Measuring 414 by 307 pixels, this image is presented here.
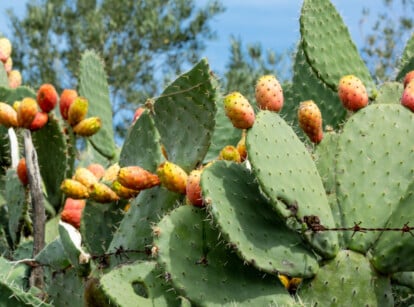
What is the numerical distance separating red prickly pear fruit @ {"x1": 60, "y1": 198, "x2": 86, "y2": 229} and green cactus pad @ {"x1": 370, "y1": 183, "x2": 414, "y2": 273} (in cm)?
95

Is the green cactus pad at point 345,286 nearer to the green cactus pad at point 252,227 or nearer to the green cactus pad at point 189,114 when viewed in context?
the green cactus pad at point 252,227

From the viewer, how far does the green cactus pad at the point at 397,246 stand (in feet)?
5.61

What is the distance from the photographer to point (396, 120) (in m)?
1.91

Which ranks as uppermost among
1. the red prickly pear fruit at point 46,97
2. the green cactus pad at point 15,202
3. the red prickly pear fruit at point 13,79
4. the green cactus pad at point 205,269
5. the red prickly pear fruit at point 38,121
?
the red prickly pear fruit at point 46,97


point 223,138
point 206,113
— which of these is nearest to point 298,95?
point 223,138

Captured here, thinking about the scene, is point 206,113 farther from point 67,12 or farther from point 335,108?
point 67,12

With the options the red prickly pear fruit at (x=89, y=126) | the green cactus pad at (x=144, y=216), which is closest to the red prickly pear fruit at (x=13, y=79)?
the red prickly pear fruit at (x=89, y=126)

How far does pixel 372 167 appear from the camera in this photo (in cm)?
184

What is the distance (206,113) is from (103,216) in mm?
508

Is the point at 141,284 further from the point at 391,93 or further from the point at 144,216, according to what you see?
the point at 391,93

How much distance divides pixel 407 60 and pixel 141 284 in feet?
3.98

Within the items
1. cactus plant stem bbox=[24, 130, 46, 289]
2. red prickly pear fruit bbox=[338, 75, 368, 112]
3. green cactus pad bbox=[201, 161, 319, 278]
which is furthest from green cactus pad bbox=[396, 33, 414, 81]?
cactus plant stem bbox=[24, 130, 46, 289]

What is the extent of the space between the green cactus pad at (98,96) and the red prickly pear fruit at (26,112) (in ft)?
1.26

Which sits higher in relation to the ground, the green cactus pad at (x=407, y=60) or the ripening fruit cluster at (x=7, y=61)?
the ripening fruit cluster at (x=7, y=61)
